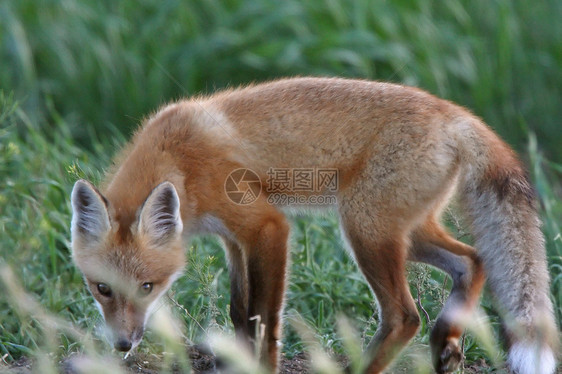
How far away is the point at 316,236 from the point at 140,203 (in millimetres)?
1938

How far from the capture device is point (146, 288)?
3826 millimetres

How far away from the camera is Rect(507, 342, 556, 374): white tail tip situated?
Answer: 3273 millimetres

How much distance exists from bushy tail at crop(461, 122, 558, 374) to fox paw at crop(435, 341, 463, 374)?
452 millimetres

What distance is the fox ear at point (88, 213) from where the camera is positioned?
3.68 m

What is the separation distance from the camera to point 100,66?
7609mm

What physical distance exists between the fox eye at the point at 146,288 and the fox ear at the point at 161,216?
198 mm

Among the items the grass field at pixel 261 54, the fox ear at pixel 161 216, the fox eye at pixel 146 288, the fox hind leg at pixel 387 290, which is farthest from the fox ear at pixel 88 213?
the grass field at pixel 261 54

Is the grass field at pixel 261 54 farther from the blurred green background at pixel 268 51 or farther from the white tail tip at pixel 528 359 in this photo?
the white tail tip at pixel 528 359

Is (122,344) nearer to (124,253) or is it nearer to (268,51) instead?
(124,253)

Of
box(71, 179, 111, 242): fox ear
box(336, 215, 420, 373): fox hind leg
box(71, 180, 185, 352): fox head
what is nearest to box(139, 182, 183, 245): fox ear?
box(71, 180, 185, 352): fox head

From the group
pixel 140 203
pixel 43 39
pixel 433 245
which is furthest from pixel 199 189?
pixel 43 39

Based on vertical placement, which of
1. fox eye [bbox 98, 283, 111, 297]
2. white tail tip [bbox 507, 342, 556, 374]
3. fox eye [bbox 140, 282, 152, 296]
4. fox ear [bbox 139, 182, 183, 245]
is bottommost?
white tail tip [bbox 507, 342, 556, 374]

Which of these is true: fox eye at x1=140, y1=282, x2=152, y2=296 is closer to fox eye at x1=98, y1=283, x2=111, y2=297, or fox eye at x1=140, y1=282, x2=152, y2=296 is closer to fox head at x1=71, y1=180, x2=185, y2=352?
fox head at x1=71, y1=180, x2=185, y2=352

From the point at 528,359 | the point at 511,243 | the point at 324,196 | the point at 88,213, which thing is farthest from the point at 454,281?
the point at 88,213
